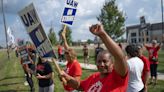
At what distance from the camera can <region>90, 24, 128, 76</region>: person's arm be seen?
3.49 meters

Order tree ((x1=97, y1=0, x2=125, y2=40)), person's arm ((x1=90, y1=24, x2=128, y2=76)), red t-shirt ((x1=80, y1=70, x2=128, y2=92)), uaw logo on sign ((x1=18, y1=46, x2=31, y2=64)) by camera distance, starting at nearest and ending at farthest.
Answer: person's arm ((x1=90, y1=24, x2=128, y2=76)), red t-shirt ((x1=80, y1=70, x2=128, y2=92)), uaw logo on sign ((x1=18, y1=46, x2=31, y2=64)), tree ((x1=97, y1=0, x2=125, y2=40))

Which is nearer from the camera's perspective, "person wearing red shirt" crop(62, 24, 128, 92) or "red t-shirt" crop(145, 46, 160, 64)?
"person wearing red shirt" crop(62, 24, 128, 92)

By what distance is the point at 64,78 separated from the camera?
4.96 m

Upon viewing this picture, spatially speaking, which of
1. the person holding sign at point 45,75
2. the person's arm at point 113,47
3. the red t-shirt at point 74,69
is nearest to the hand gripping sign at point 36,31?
the person's arm at point 113,47

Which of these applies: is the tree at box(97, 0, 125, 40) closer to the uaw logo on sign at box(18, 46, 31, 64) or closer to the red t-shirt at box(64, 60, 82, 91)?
the uaw logo on sign at box(18, 46, 31, 64)

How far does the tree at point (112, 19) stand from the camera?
40.0 m

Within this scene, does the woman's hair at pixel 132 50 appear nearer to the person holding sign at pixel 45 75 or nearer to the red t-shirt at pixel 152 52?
the person holding sign at pixel 45 75

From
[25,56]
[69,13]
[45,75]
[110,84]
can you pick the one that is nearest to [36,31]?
[110,84]

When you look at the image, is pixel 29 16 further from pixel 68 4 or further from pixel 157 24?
pixel 157 24

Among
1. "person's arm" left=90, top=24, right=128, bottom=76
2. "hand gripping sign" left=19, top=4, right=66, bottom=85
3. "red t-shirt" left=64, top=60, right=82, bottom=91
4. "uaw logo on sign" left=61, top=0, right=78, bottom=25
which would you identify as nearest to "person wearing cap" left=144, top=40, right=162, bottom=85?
"red t-shirt" left=64, top=60, right=82, bottom=91

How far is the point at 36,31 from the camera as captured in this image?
518 centimetres

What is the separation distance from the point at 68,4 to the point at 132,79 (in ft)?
5.94

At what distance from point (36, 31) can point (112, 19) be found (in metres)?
35.8

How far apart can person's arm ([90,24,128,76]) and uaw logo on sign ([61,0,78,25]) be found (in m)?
3.21
